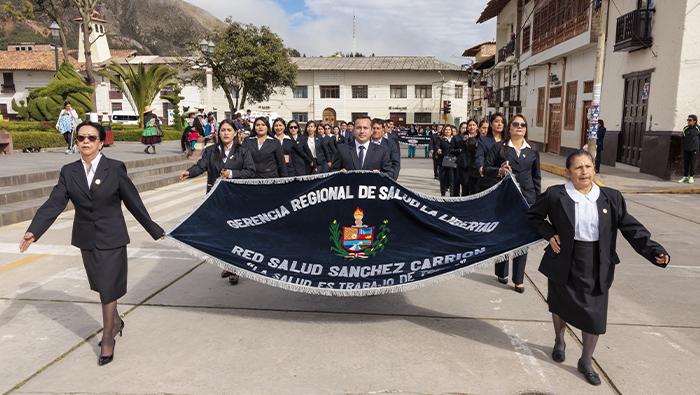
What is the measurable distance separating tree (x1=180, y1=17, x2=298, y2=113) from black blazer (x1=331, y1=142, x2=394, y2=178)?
1429 inches

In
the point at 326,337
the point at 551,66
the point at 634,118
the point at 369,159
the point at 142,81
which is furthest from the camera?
the point at 142,81

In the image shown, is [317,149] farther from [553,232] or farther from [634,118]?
[634,118]

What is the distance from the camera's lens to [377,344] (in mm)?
4086

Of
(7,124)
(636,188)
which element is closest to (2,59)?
(7,124)

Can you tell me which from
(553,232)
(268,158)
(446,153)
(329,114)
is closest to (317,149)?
(446,153)

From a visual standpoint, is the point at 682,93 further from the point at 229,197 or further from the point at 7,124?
the point at 7,124

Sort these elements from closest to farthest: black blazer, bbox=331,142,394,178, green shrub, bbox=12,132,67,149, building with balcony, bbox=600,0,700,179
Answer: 1. black blazer, bbox=331,142,394,178
2. building with balcony, bbox=600,0,700,179
3. green shrub, bbox=12,132,67,149

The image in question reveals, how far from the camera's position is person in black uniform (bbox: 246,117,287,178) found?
7.60 metres

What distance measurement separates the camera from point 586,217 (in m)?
3.51

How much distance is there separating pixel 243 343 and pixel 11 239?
5.76 metres

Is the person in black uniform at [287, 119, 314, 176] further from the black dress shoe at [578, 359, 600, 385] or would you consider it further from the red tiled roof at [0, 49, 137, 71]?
the red tiled roof at [0, 49, 137, 71]

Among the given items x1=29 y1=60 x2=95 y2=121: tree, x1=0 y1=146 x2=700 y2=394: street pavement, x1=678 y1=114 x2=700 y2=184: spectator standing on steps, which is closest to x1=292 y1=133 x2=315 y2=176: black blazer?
x1=0 y1=146 x2=700 y2=394: street pavement

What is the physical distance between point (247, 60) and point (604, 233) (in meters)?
39.6

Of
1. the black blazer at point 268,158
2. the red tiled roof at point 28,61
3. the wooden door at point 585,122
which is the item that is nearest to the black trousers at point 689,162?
the wooden door at point 585,122
